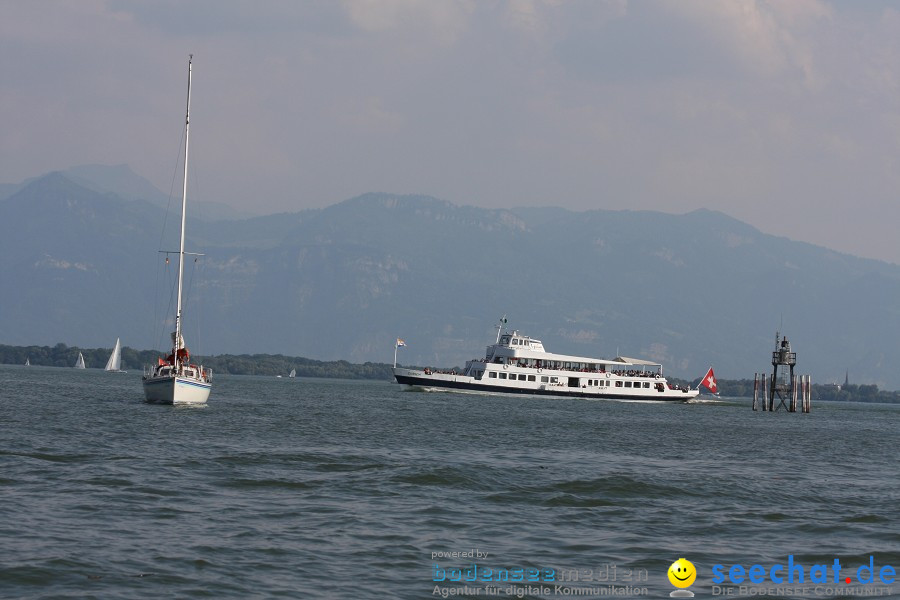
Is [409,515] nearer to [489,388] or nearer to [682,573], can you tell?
[682,573]

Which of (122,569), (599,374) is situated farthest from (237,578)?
(599,374)

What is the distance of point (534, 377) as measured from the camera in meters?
134

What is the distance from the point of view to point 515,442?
56.1 m

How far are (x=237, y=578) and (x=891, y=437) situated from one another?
6842 cm

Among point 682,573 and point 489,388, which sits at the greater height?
point 489,388

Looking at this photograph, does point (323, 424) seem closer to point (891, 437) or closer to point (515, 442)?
point (515, 442)

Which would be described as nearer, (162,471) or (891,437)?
(162,471)

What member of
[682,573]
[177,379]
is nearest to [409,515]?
[682,573]

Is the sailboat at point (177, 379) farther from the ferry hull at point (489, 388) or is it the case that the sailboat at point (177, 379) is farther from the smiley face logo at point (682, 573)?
the ferry hull at point (489, 388)

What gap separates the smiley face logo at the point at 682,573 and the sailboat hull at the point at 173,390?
1951 inches

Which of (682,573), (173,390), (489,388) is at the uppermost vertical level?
(173,390)

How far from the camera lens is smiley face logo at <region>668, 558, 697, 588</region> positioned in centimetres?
2359

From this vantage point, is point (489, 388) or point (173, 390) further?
point (489, 388)

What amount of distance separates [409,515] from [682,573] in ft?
29.0
